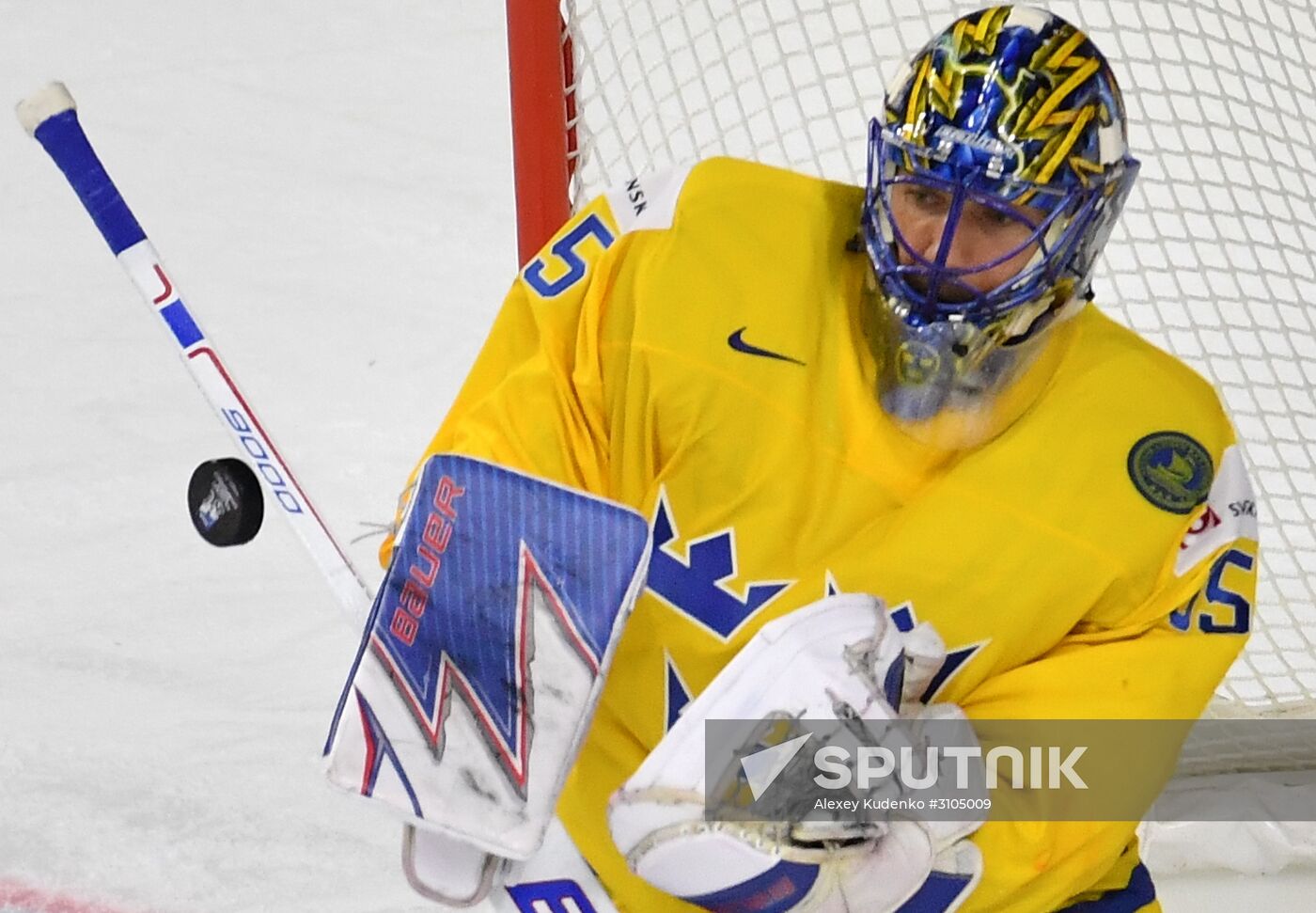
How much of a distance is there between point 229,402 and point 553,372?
0.34 metres

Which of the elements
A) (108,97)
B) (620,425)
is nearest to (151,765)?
(620,425)

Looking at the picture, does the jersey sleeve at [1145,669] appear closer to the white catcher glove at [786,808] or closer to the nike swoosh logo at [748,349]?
the white catcher glove at [786,808]

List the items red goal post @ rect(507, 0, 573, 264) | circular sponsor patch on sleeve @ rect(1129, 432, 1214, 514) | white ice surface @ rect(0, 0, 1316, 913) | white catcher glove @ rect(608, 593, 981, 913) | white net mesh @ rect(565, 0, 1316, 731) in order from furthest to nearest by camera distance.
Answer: white net mesh @ rect(565, 0, 1316, 731) → white ice surface @ rect(0, 0, 1316, 913) → red goal post @ rect(507, 0, 573, 264) → circular sponsor patch on sleeve @ rect(1129, 432, 1214, 514) → white catcher glove @ rect(608, 593, 981, 913)

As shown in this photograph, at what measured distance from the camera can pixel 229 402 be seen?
157 centimetres

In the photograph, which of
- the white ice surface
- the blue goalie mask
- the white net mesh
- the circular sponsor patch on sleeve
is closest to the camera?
the blue goalie mask

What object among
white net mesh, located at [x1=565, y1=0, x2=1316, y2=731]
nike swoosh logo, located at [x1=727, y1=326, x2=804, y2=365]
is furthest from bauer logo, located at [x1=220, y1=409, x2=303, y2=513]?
white net mesh, located at [x1=565, y1=0, x2=1316, y2=731]

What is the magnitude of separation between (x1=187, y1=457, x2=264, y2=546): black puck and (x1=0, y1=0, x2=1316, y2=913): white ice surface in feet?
1.97

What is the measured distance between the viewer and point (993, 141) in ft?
4.37

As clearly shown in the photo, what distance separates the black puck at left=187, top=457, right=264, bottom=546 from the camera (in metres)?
1.51

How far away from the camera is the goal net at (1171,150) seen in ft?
6.83

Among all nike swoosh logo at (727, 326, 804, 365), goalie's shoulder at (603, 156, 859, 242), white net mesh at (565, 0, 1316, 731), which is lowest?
white net mesh at (565, 0, 1316, 731)

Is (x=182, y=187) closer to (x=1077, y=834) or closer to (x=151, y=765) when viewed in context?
(x=151, y=765)

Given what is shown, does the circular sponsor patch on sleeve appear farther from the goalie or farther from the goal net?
the goal net

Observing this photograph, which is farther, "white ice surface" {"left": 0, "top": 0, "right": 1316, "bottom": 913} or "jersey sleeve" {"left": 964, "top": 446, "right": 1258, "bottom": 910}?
"white ice surface" {"left": 0, "top": 0, "right": 1316, "bottom": 913}
